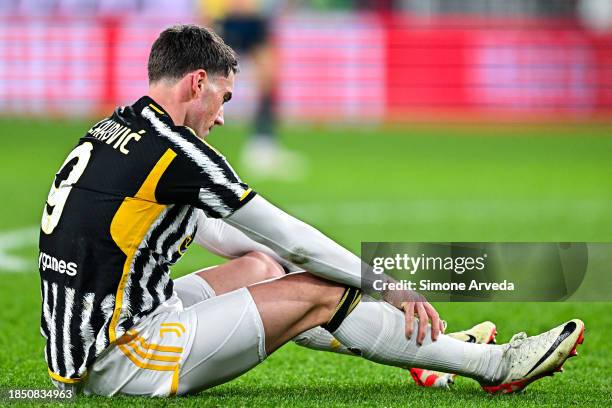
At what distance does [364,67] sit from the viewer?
16.9m

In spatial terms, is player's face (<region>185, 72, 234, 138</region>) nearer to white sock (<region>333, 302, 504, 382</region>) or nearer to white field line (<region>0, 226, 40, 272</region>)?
white sock (<region>333, 302, 504, 382</region>)

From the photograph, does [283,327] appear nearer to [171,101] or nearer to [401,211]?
[171,101]

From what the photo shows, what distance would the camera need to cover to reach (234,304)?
142 inches

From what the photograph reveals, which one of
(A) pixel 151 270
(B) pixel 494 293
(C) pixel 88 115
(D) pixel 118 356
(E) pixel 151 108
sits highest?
(E) pixel 151 108

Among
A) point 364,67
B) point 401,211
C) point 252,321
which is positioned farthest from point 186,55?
point 364,67

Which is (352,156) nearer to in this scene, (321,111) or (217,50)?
(321,111)

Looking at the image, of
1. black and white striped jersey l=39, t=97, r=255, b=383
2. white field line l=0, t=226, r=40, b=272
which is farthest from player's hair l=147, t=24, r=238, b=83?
white field line l=0, t=226, r=40, b=272

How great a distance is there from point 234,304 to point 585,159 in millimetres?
10603

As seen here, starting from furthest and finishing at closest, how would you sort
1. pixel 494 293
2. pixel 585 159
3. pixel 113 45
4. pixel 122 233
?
1. pixel 113 45
2. pixel 585 159
3. pixel 494 293
4. pixel 122 233

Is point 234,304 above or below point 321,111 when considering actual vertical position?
above

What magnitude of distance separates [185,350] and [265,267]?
63 centimetres

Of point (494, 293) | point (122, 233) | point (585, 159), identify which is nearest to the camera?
point (122, 233)

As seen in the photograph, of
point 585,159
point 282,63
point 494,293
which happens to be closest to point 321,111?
point 282,63

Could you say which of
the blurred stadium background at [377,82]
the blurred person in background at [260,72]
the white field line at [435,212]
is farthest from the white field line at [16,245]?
the blurred person in background at [260,72]
